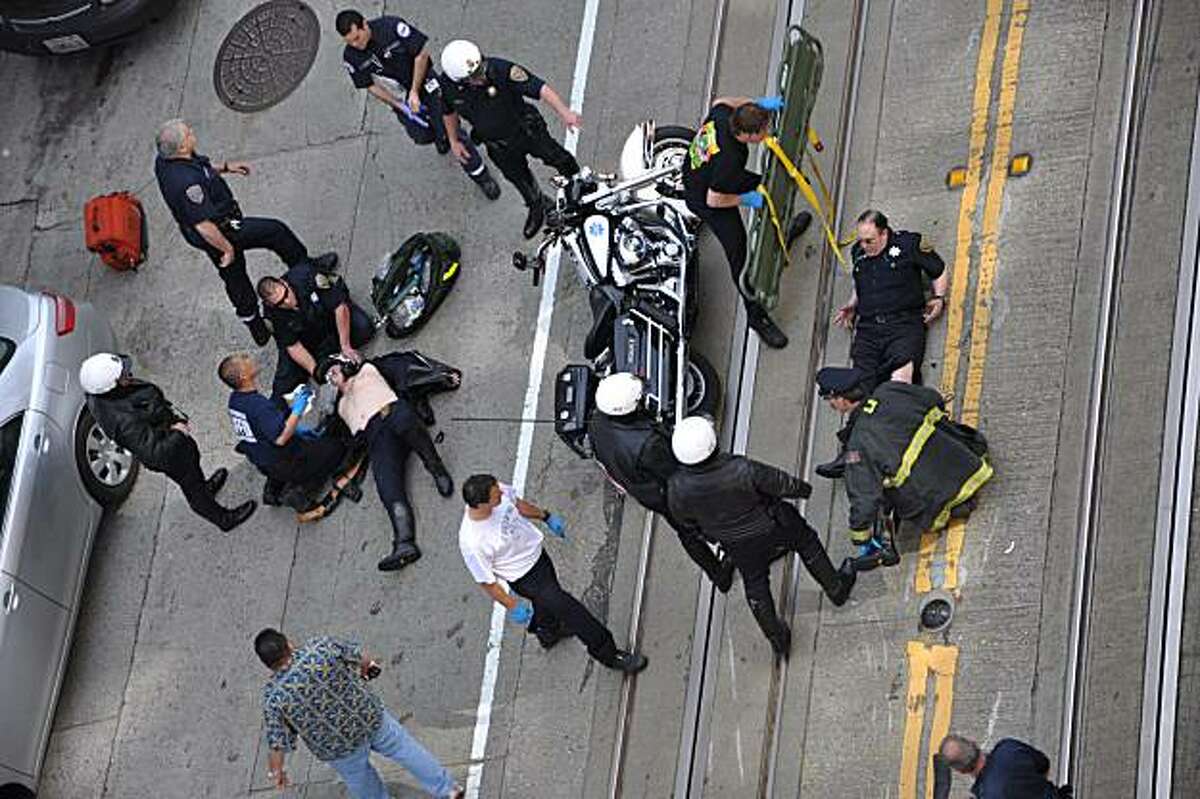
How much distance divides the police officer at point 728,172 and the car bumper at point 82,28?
5856 mm

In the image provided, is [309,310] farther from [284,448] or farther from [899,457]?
[899,457]

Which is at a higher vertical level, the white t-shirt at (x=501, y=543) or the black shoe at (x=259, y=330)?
the black shoe at (x=259, y=330)

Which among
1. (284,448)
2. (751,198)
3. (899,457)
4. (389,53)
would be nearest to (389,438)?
(284,448)

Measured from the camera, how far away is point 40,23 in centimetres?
1473

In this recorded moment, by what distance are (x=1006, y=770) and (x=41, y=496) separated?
6.77m

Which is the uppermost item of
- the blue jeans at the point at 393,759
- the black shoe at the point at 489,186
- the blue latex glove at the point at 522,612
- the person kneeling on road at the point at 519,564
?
the black shoe at the point at 489,186

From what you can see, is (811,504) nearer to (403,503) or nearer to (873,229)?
(873,229)

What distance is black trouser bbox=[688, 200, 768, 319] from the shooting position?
A: 35.6ft

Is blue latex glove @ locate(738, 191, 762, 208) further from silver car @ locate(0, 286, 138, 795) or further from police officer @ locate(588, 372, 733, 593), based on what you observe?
silver car @ locate(0, 286, 138, 795)

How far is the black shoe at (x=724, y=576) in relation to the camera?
33.4 feet

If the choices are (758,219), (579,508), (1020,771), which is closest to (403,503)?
(579,508)

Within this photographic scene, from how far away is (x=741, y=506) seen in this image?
927cm

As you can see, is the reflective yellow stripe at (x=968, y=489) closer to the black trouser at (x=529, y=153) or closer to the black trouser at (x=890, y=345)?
the black trouser at (x=890, y=345)

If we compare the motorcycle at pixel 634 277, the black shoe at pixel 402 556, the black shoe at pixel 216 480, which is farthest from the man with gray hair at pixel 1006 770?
the black shoe at pixel 216 480
